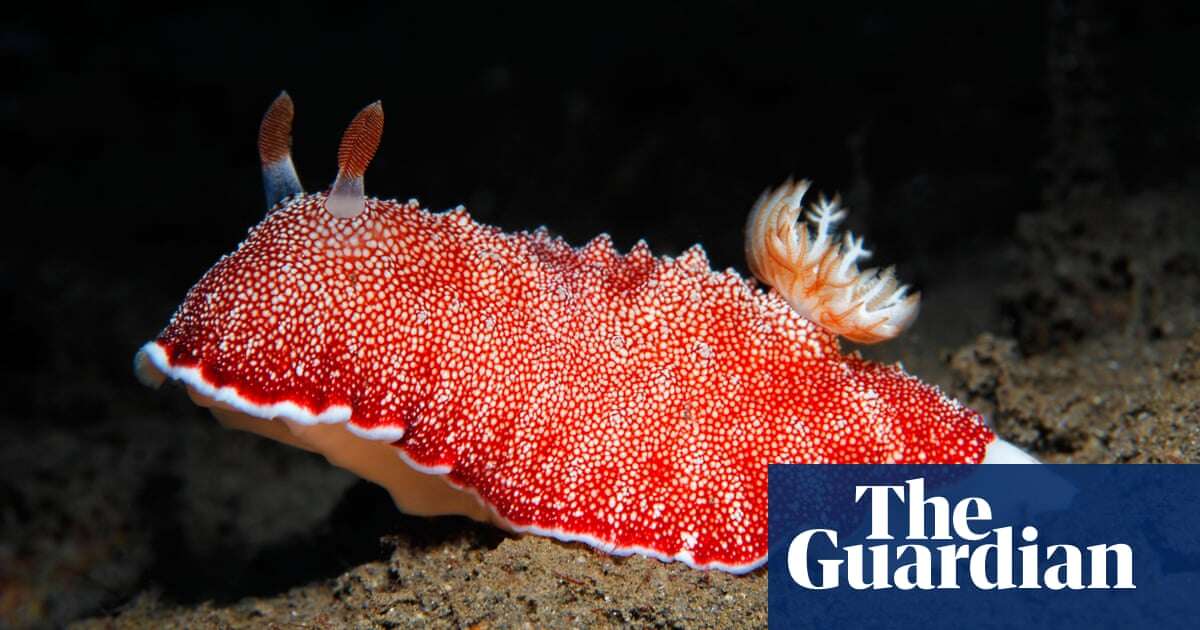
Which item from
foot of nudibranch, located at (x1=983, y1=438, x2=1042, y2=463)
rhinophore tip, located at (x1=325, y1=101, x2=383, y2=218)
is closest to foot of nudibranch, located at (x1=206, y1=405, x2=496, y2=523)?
rhinophore tip, located at (x1=325, y1=101, x2=383, y2=218)

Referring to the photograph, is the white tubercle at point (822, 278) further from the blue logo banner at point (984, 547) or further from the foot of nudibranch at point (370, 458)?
the foot of nudibranch at point (370, 458)

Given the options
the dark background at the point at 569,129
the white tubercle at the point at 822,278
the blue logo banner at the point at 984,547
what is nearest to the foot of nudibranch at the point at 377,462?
the blue logo banner at the point at 984,547

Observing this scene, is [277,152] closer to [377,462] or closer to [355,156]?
[355,156]

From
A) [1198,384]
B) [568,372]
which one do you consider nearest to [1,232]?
[568,372]

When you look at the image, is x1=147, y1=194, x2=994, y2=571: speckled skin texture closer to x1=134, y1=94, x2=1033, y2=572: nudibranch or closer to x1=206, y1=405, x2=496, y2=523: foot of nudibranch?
x1=134, y1=94, x2=1033, y2=572: nudibranch

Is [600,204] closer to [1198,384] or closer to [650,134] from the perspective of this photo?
[650,134]

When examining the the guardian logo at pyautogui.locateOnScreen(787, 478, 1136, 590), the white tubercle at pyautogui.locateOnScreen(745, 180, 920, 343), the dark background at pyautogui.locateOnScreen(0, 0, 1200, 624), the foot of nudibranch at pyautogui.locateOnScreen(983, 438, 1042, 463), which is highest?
the dark background at pyautogui.locateOnScreen(0, 0, 1200, 624)

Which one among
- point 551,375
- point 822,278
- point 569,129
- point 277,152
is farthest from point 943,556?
point 569,129
